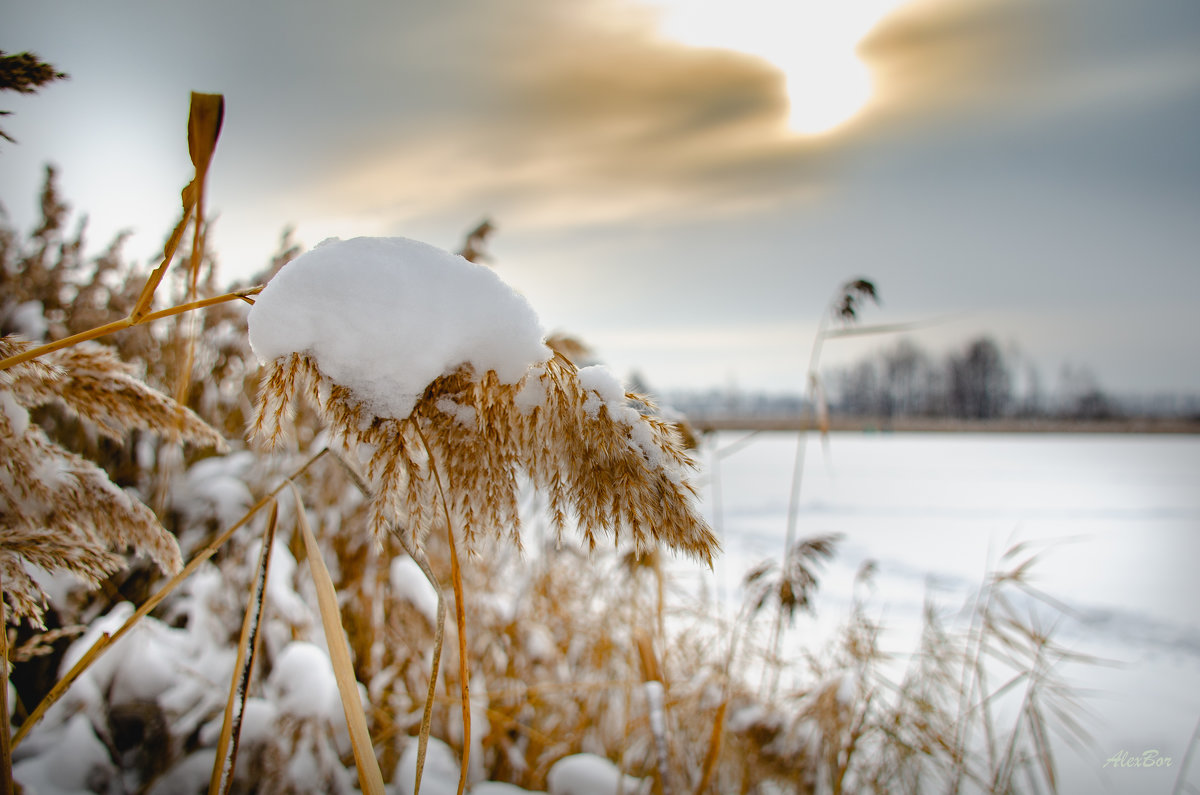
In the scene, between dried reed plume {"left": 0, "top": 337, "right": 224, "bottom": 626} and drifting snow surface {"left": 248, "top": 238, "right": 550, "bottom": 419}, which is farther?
dried reed plume {"left": 0, "top": 337, "right": 224, "bottom": 626}

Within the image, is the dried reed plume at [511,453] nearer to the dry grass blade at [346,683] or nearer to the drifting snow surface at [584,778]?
the dry grass blade at [346,683]

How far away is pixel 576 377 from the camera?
799 millimetres

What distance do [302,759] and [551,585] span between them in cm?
174

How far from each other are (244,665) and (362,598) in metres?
1.86

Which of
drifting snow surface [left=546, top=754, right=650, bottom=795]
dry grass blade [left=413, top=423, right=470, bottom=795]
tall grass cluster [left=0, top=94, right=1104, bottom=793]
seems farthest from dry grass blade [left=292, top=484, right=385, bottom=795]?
drifting snow surface [left=546, top=754, right=650, bottom=795]

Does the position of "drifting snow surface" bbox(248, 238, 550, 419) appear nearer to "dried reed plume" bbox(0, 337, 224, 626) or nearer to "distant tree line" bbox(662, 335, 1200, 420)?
"dried reed plume" bbox(0, 337, 224, 626)

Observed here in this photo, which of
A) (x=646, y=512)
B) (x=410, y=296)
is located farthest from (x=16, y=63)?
(x=646, y=512)

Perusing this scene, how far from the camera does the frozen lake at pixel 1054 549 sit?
3490 mm

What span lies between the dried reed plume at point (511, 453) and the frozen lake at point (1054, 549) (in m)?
0.30

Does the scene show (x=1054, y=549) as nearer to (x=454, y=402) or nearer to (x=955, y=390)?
(x=454, y=402)

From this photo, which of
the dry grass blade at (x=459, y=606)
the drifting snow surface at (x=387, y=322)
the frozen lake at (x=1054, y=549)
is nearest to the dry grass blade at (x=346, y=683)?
the dry grass blade at (x=459, y=606)

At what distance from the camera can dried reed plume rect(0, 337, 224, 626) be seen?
0.89m

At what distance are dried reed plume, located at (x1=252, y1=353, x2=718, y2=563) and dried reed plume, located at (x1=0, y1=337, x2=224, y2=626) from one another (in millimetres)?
348

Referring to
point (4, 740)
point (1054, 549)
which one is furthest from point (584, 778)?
point (1054, 549)
